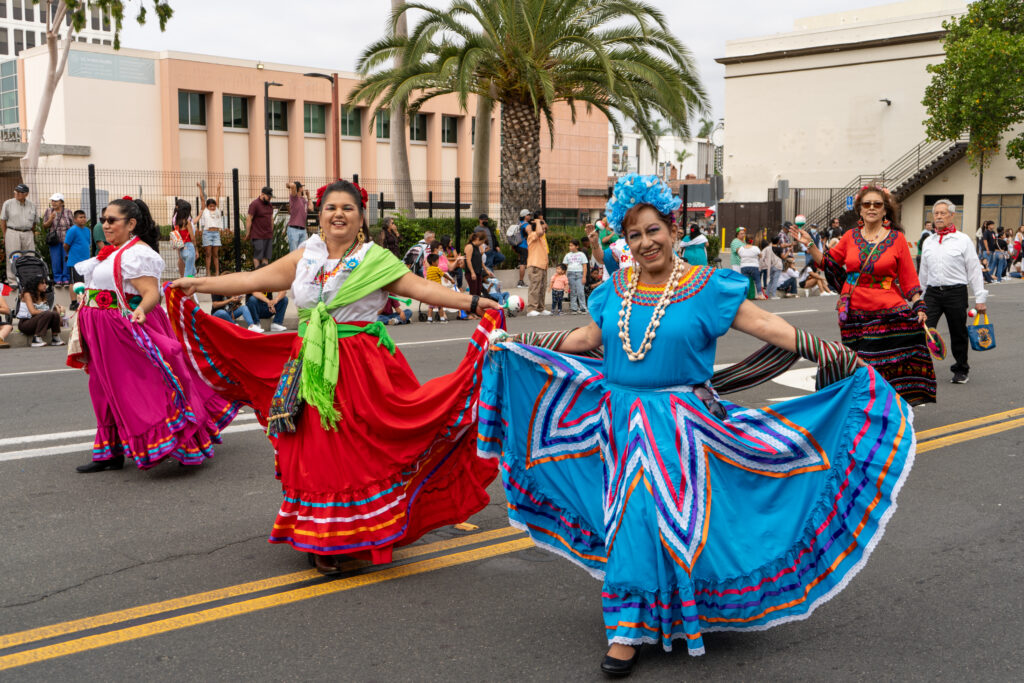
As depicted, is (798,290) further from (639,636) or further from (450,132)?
(450,132)

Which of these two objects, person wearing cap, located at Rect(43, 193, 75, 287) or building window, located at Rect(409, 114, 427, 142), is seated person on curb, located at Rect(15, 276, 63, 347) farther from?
building window, located at Rect(409, 114, 427, 142)

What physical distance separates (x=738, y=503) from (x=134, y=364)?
4.32 metres

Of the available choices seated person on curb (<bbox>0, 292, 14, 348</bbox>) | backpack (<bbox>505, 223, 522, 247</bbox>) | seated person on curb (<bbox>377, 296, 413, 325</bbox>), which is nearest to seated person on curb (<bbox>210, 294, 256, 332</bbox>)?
seated person on curb (<bbox>377, 296, 413, 325</bbox>)

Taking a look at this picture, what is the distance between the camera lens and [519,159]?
921 inches

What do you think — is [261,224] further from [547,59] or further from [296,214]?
[547,59]

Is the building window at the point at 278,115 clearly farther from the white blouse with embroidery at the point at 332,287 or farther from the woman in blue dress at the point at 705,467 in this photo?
the woman in blue dress at the point at 705,467

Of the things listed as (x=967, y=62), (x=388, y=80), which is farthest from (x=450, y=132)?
(x=388, y=80)

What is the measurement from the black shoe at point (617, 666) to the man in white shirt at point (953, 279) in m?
7.08

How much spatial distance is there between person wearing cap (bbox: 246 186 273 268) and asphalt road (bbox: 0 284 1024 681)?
11425 mm

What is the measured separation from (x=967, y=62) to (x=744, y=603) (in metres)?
39.0

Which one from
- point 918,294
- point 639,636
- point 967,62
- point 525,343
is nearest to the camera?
point 639,636

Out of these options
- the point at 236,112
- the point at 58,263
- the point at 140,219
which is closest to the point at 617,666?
the point at 140,219

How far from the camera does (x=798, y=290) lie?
23.6 m

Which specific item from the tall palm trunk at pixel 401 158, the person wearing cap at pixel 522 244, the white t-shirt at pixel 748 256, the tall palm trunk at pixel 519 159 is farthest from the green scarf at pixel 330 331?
the tall palm trunk at pixel 401 158
